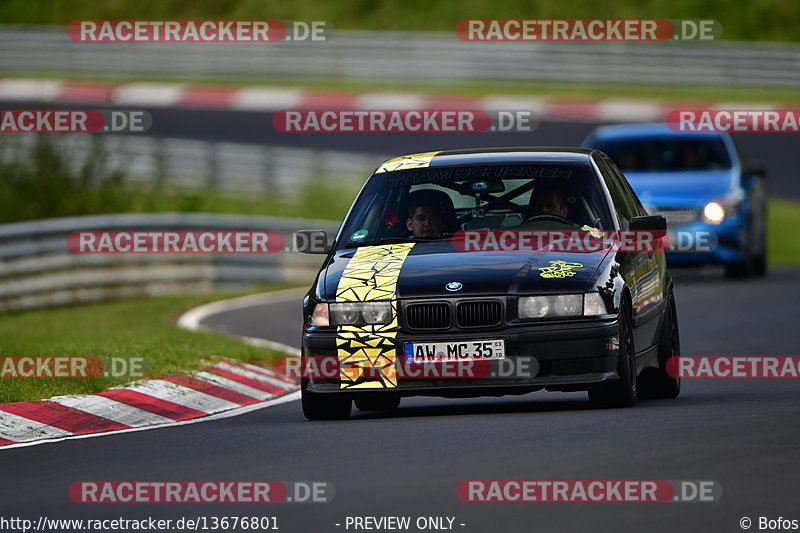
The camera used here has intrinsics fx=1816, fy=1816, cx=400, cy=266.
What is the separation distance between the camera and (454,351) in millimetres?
9719

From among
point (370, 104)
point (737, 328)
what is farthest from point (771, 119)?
point (737, 328)

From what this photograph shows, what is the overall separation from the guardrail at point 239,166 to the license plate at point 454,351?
19.0 m

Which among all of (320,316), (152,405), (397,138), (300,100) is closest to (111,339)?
(152,405)

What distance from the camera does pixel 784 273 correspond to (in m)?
22.4

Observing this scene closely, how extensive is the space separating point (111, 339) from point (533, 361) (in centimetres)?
604

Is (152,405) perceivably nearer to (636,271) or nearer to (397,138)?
(636,271)

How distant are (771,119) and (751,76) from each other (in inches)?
174

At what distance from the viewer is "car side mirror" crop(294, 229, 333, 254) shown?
36.2 ft

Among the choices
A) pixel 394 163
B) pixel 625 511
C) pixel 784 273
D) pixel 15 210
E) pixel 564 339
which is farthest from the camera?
pixel 15 210

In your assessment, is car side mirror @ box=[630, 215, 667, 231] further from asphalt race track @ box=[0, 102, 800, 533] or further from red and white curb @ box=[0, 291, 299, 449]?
red and white curb @ box=[0, 291, 299, 449]

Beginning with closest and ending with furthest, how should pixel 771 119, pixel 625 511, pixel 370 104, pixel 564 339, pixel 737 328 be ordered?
pixel 625 511 → pixel 564 339 → pixel 737 328 → pixel 771 119 → pixel 370 104

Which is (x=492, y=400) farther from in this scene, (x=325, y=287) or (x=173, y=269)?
(x=173, y=269)

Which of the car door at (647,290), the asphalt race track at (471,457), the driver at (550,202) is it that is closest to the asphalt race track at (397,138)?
the car door at (647,290)

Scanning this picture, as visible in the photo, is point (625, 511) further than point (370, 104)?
No
